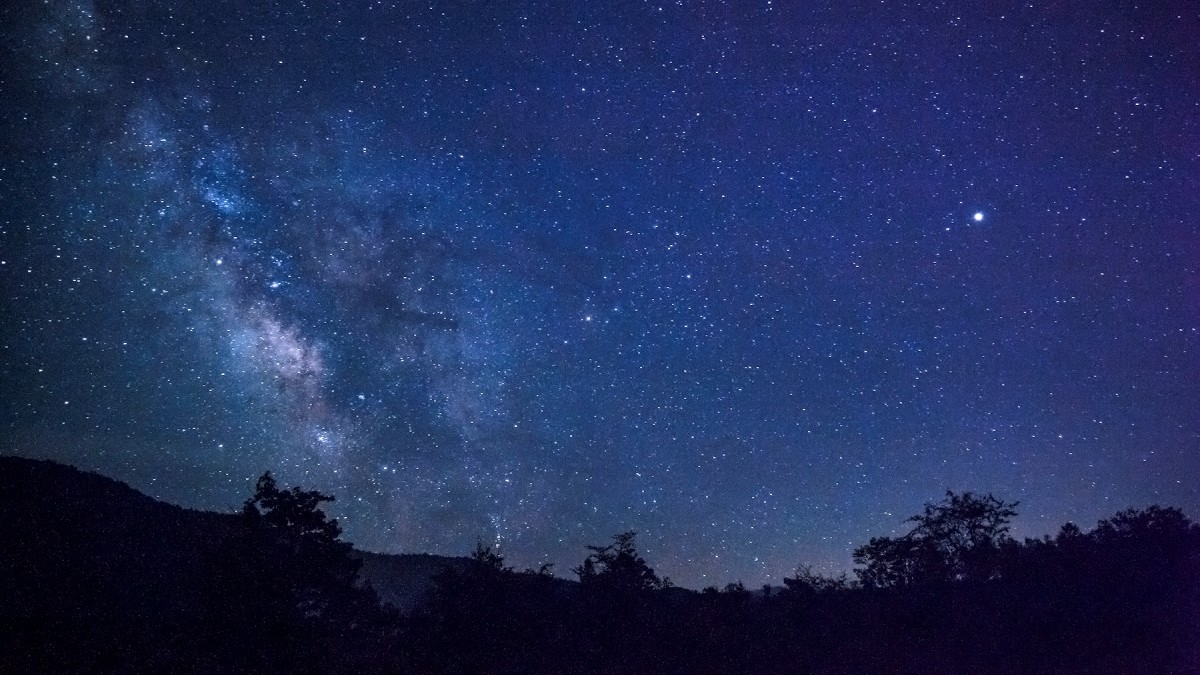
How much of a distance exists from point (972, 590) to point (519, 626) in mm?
22503

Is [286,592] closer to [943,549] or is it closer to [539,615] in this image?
[539,615]

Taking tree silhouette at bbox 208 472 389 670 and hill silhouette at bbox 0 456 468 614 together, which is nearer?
tree silhouette at bbox 208 472 389 670

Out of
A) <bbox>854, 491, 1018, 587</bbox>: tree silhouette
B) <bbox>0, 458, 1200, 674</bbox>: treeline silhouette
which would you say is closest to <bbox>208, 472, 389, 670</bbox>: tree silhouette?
<bbox>0, 458, 1200, 674</bbox>: treeline silhouette

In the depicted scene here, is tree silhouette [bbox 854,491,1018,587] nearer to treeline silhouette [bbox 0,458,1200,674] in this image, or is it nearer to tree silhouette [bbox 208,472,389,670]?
treeline silhouette [bbox 0,458,1200,674]

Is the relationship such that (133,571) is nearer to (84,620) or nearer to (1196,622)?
(84,620)

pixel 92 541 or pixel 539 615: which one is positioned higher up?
pixel 92 541

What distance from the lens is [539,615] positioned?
2695cm

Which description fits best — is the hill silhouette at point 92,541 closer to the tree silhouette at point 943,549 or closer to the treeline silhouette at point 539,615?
the treeline silhouette at point 539,615

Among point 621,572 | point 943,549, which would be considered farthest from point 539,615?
point 943,549

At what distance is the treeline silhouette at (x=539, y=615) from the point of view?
20.0 m

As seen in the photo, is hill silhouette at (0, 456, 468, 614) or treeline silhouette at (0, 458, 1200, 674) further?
hill silhouette at (0, 456, 468, 614)

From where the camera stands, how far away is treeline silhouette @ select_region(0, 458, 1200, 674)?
65.6 feet

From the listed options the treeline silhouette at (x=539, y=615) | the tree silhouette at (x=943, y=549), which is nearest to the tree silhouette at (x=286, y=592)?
the treeline silhouette at (x=539, y=615)

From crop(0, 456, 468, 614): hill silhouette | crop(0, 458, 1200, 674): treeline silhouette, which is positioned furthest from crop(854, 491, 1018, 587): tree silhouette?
crop(0, 456, 468, 614): hill silhouette
